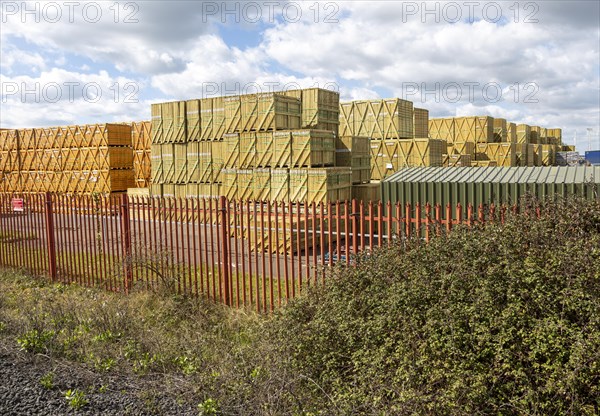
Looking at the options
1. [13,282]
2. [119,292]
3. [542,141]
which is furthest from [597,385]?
[542,141]

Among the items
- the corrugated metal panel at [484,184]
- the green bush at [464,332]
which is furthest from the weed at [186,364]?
the corrugated metal panel at [484,184]

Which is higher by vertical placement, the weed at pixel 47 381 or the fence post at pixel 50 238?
the fence post at pixel 50 238

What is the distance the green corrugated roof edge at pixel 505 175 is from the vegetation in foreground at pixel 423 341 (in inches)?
152

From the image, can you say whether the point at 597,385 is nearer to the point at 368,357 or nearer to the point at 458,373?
the point at 458,373

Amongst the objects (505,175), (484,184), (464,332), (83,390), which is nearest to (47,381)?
(83,390)

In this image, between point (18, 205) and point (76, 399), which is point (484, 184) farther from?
point (18, 205)

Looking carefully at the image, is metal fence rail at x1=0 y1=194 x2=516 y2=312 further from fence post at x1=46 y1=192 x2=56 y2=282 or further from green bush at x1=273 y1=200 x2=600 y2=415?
green bush at x1=273 y1=200 x2=600 y2=415

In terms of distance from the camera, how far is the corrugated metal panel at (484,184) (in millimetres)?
9875

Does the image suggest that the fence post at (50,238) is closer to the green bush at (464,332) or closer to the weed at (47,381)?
the weed at (47,381)

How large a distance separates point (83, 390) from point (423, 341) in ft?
11.0

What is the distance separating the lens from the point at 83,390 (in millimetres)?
5027

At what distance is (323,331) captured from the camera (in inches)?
197

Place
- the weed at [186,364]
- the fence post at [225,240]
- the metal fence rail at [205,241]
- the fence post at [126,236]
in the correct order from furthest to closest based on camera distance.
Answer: the fence post at [126,236] → the fence post at [225,240] → the metal fence rail at [205,241] → the weed at [186,364]

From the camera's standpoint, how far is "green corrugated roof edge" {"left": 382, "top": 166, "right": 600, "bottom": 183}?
10116 mm
